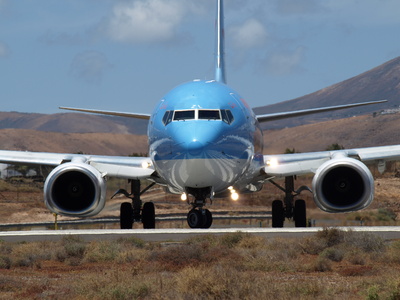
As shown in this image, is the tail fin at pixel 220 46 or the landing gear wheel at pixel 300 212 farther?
the tail fin at pixel 220 46

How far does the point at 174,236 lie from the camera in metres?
26.0

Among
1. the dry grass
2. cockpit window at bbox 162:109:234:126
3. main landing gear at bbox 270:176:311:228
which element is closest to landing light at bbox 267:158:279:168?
main landing gear at bbox 270:176:311:228

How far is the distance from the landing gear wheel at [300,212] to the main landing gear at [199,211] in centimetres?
466

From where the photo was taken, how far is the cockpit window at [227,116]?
2605 cm

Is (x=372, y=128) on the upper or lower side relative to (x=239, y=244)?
upper

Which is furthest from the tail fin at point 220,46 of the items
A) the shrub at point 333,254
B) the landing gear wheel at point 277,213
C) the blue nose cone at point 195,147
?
the shrub at point 333,254

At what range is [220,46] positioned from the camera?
3906 centimetres

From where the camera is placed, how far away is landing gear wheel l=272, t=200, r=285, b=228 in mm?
32544

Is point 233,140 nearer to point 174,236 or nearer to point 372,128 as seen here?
point 174,236

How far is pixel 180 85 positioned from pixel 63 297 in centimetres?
1513

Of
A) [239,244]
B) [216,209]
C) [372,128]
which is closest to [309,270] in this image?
[239,244]

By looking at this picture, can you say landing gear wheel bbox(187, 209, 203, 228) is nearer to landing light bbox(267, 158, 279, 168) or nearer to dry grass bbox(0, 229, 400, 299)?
landing light bbox(267, 158, 279, 168)

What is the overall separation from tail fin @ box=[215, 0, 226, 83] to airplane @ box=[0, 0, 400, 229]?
308 inches

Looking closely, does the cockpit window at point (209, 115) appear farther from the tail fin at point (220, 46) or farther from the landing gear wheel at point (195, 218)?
the tail fin at point (220, 46)
